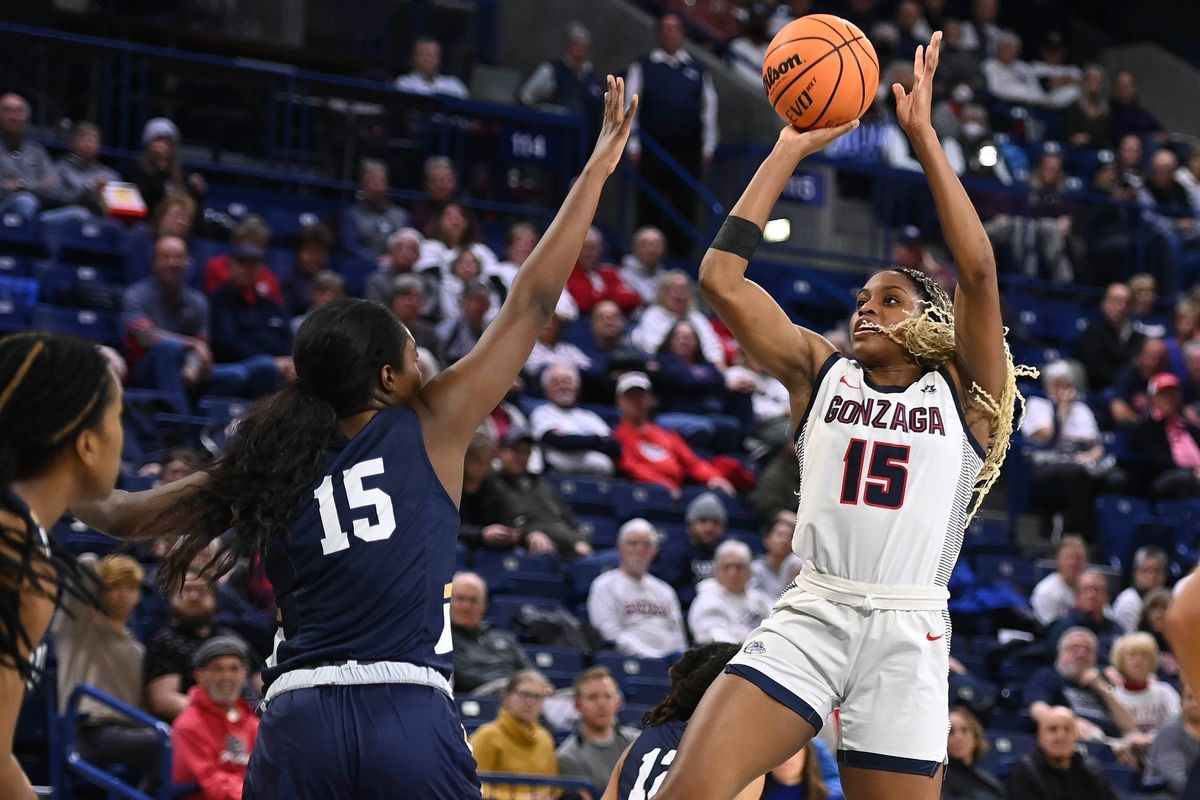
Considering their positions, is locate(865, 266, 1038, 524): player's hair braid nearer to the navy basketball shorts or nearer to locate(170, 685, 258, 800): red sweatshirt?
the navy basketball shorts

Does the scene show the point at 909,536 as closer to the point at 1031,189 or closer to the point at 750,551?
the point at 750,551

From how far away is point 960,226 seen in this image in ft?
16.9

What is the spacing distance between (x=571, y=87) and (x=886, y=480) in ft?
37.4

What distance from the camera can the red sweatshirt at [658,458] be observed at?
12.8 meters

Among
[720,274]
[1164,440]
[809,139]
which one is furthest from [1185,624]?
[1164,440]

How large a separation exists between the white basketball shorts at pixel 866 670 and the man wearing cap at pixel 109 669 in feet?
13.7

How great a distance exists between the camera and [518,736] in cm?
905

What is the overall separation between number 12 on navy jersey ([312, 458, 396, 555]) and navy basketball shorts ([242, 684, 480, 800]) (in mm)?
340

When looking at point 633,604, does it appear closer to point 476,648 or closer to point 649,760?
point 476,648

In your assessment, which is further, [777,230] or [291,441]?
[777,230]

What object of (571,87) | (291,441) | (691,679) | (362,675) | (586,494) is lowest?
(586,494)

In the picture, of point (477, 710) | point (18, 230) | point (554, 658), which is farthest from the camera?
point (18, 230)

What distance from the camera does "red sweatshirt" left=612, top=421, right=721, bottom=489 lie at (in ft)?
41.8

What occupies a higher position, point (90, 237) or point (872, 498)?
point (872, 498)
